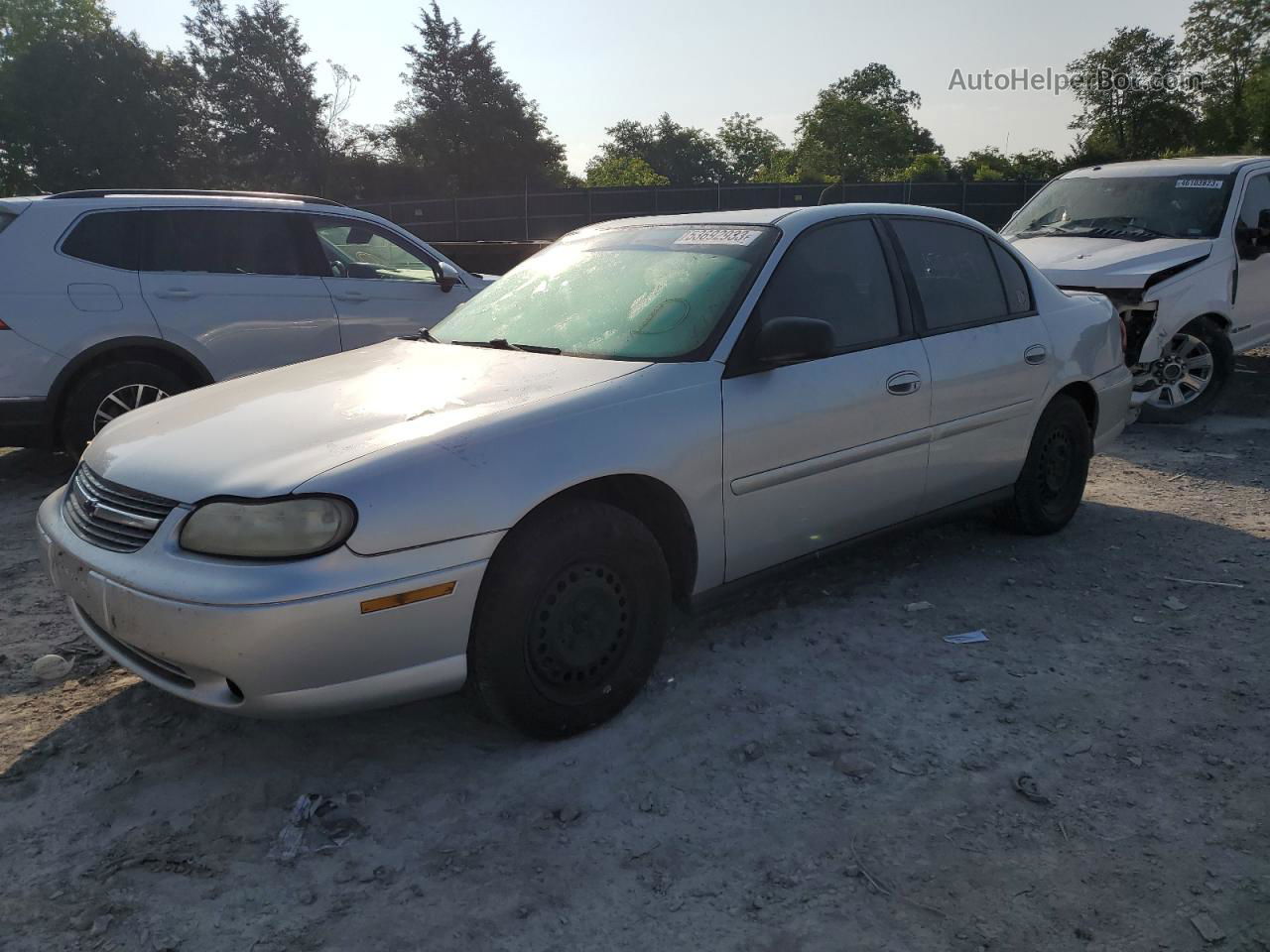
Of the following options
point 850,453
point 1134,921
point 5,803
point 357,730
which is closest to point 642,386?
point 850,453

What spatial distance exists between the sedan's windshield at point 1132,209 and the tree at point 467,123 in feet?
173

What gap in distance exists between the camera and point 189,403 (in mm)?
3697

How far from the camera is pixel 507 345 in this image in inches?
155

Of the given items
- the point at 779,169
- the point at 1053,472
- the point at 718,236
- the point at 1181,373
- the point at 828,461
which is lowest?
the point at 1053,472

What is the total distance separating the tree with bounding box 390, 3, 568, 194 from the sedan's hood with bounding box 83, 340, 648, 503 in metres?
57.6

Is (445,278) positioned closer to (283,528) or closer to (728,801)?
(283,528)

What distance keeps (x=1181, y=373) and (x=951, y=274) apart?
14.7 ft

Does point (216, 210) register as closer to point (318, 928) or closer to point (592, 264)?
point (592, 264)

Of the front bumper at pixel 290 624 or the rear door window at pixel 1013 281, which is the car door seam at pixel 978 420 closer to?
the rear door window at pixel 1013 281

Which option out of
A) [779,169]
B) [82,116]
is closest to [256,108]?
[82,116]

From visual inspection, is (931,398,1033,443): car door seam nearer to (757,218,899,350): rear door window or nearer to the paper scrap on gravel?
(757,218,899,350): rear door window

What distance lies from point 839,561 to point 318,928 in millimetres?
3100

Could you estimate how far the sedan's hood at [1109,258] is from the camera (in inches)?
294

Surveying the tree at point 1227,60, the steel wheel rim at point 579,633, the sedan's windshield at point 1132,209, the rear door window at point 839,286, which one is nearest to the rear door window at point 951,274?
the rear door window at point 839,286
